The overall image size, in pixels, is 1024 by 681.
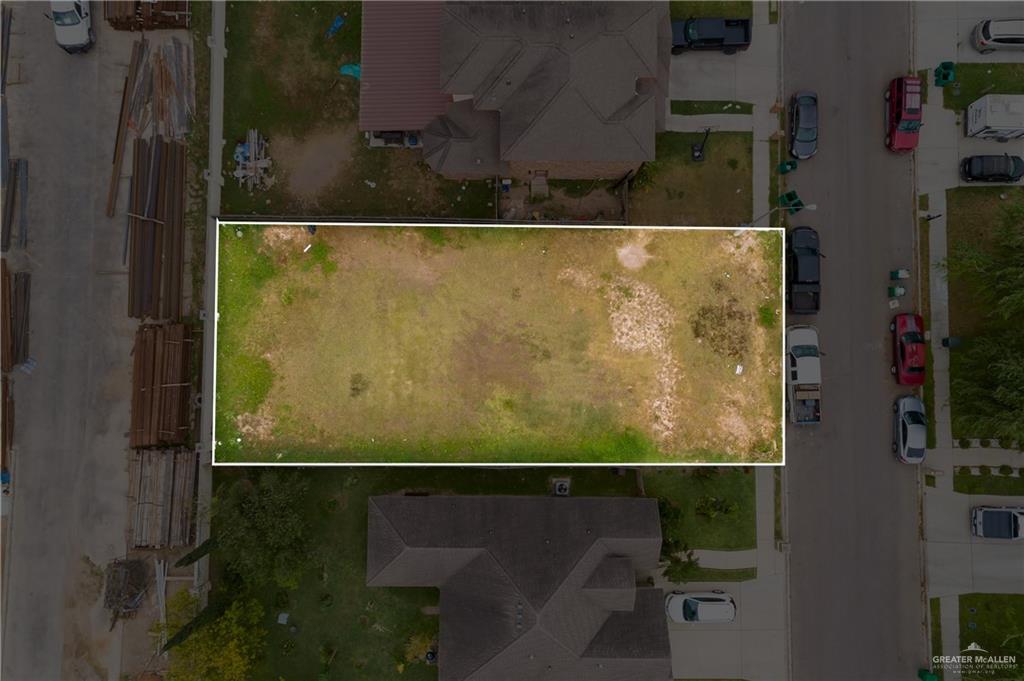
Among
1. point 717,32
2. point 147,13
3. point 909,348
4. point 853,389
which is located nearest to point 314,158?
point 147,13

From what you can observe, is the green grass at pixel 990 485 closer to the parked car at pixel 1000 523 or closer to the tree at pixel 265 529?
the parked car at pixel 1000 523

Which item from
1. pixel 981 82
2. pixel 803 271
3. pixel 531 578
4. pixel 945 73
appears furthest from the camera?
pixel 981 82

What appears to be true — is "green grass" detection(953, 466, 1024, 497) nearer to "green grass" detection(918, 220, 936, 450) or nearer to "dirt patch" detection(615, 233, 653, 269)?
"green grass" detection(918, 220, 936, 450)

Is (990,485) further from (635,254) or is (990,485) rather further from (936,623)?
(635,254)

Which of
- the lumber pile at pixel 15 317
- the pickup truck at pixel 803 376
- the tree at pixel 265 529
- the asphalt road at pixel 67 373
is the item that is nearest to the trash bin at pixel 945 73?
the pickup truck at pixel 803 376

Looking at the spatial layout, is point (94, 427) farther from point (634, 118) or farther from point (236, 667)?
point (634, 118)
